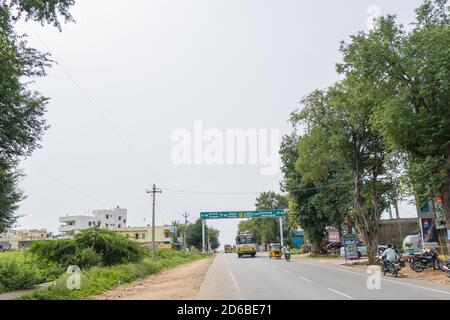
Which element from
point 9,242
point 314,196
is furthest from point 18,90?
point 9,242

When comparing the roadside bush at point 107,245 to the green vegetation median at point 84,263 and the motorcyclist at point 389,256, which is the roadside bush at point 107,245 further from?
the motorcyclist at point 389,256

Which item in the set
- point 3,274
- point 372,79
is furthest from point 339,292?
point 3,274

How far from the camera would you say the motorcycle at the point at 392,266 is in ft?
72.6

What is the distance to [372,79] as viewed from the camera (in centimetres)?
2506

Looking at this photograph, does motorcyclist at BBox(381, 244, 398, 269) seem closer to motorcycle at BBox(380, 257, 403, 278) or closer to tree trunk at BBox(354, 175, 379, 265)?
motorcycle at BBox(380, 257, 403, 278)

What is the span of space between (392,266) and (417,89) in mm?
9516

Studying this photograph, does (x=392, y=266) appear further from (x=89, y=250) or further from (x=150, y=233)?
(x=150, y=233)

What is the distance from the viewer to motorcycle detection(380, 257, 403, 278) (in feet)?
72.6

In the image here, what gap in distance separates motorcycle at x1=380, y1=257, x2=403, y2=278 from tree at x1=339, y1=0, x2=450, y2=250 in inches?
142

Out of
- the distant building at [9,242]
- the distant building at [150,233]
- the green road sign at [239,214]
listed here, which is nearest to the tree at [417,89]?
the green road sign at [239,214]

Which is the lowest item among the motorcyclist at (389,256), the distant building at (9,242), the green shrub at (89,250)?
the motorcyclist at (389,256)

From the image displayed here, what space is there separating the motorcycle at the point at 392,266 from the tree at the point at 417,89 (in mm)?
3608

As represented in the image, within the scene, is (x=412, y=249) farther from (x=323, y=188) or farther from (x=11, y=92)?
(x=11, y=92)

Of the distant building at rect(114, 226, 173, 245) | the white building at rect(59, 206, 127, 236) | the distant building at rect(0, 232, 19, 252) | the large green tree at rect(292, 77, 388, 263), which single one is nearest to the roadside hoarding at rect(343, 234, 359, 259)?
the large green tree at rect(292, 77, 388, 263)
